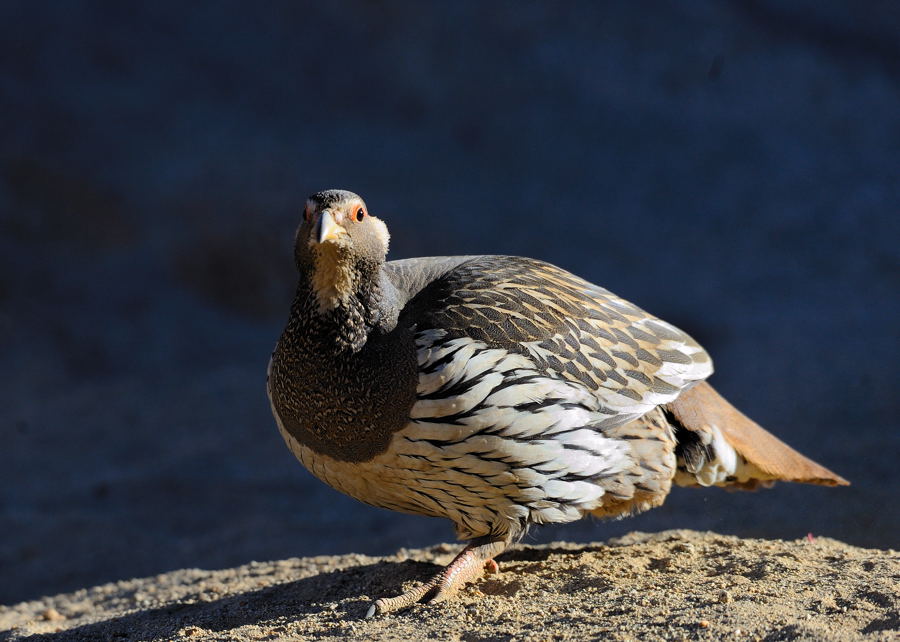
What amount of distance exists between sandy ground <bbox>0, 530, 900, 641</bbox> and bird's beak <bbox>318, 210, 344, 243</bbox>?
1.78m

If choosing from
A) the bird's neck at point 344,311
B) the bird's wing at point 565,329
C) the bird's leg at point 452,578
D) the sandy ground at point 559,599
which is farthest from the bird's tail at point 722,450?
the bird's neck at point 344,311

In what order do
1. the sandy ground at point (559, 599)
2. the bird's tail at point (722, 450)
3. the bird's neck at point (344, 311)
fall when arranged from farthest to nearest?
the bird's tail at point (722, 450), the bird's neck at point (344, 311), the sandy ground at point (559, 599)

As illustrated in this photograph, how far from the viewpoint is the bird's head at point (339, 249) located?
18.1 feet

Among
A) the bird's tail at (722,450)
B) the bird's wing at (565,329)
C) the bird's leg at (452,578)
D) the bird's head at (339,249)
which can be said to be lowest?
the bird's leg at (452,578)

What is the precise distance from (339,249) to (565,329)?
3.98 ft

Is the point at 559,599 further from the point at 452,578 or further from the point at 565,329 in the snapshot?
the point at 565,329

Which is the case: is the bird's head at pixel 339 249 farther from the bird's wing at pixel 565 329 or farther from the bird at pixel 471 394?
the bird's wing at pixel 565 329

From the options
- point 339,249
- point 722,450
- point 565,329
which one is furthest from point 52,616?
point 722,450

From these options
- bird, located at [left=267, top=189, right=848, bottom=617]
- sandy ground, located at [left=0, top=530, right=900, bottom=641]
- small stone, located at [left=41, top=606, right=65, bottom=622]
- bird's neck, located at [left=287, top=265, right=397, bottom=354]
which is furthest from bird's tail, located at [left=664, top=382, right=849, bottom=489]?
small stone, located at [left=41, top=606, right=65, bottom=622]

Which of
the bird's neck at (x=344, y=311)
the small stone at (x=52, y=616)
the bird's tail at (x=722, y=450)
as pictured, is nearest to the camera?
the bird's neck at (x=344, y=311)

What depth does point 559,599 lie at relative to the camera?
5.25 m

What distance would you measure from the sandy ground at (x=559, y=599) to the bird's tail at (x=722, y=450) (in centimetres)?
39

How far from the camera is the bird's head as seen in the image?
5527 millimetres

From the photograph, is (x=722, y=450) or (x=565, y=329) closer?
(x=565, y=329)
